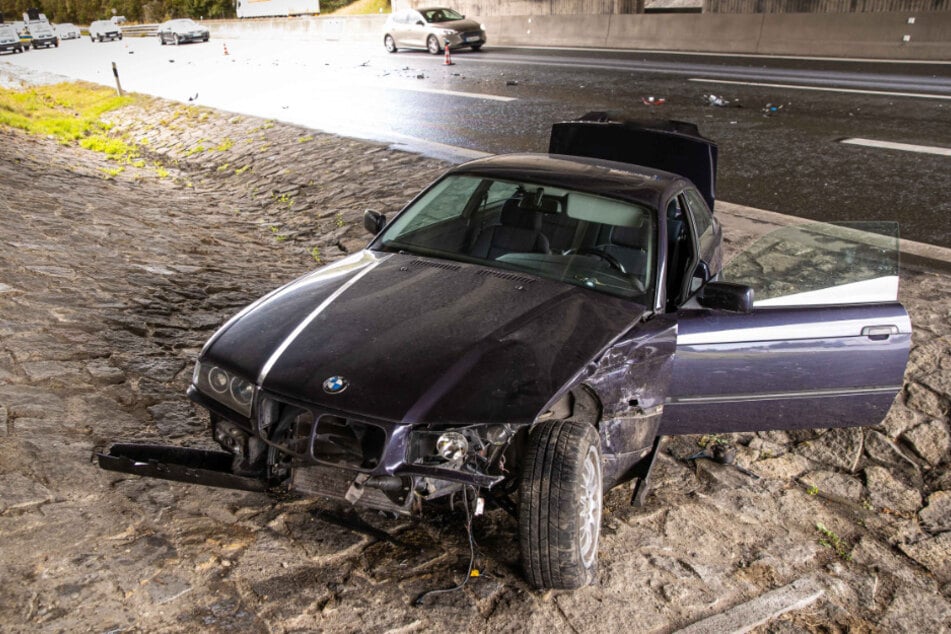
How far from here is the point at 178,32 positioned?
40.3 meters

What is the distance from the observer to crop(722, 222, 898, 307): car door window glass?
3957mm

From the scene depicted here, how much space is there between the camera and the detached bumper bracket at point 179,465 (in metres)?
3.17

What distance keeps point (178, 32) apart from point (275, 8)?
8.58m

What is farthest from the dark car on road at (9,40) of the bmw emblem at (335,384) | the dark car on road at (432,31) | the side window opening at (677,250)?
the bmw emblem at (335,384)

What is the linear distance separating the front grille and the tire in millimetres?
604

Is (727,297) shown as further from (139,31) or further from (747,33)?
(139,31)

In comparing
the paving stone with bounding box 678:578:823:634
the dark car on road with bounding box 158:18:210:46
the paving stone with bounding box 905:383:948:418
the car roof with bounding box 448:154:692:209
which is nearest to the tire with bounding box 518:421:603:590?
the paving stone with bounding box 678:578:823:634

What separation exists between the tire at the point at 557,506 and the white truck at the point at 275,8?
47450mm

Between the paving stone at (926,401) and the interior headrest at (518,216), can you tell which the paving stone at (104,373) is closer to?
the interior headrest at (518,216)

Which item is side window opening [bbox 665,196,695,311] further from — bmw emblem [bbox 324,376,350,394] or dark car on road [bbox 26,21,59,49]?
dark car on road [bbox 26,21,59,49]

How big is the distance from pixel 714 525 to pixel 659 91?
43.7 ft

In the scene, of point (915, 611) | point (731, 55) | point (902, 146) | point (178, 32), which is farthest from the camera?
point (178, 32)

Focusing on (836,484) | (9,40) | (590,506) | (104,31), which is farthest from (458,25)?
(104,31)

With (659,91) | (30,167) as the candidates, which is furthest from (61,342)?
(659,91)
